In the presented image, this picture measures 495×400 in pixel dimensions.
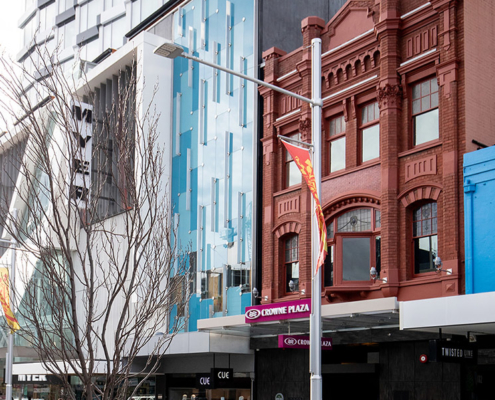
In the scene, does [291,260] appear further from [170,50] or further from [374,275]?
[170,50]

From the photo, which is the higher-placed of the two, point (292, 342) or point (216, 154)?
point (216, 154)

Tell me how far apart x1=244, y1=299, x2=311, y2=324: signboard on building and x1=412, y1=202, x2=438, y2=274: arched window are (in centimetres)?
335

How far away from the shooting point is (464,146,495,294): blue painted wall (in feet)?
60.5

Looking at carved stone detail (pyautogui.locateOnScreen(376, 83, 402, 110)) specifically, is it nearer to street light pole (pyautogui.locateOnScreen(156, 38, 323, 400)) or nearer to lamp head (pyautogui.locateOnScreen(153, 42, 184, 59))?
street light pole (pyautogui.locateOnScreen(156, 38, 323, 400))

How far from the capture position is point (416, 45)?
21812 mm

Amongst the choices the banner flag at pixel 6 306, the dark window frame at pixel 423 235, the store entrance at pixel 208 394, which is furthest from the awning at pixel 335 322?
the banner flag at pixel 6 306

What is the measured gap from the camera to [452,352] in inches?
679

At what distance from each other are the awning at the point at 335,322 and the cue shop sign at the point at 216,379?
148 centimetres

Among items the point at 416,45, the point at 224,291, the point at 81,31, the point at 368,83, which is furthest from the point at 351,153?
the point at 81,31

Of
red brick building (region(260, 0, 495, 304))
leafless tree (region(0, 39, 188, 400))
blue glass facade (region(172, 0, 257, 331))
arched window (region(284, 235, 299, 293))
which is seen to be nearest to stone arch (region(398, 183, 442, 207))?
red brick building (region(260, 0, 495, 304))

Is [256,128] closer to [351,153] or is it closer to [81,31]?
[351,153]

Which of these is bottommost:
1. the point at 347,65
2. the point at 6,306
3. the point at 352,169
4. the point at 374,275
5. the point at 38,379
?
the point at 38,379

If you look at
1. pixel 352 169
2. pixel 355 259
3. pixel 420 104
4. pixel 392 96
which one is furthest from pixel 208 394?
pixel 420 104

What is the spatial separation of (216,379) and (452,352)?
11.5 meters
